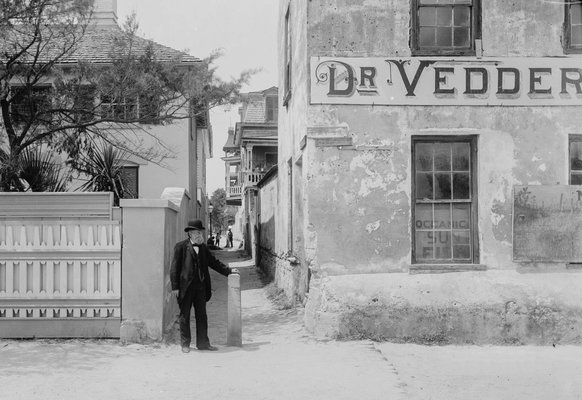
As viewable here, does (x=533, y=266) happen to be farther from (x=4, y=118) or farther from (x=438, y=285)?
(x=4, y=118)

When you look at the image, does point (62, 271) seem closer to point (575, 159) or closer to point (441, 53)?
point (441, 53)

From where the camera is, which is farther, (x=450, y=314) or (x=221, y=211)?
(x=221, y=211)

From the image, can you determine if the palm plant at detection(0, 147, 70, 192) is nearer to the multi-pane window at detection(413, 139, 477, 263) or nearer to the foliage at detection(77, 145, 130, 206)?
the foliage at detection(77, 145, 130, 206)

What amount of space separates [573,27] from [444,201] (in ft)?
10.2

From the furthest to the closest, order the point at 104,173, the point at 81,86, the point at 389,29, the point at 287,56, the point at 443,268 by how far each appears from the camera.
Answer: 1. the point at 287,56
2. the point at 104,173
3. the point at 81,86
4. the point at 389,29
5. the point at 443,268

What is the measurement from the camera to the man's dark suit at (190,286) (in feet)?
29.4

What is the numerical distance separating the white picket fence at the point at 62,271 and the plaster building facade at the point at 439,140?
2.73 m

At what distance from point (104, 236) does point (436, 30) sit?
17.7 feet

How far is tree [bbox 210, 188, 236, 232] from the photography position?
81062 mm

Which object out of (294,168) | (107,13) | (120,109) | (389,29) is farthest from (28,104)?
(107,13)

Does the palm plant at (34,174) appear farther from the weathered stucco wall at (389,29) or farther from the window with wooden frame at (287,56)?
the weathered stucco wall at (389,29)

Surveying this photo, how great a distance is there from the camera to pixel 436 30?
32.6 ft

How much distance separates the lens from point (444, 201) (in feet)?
32.4

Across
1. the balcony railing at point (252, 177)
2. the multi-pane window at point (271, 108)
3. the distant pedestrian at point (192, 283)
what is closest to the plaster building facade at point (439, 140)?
the distant pedestrian at point (192, 283)
